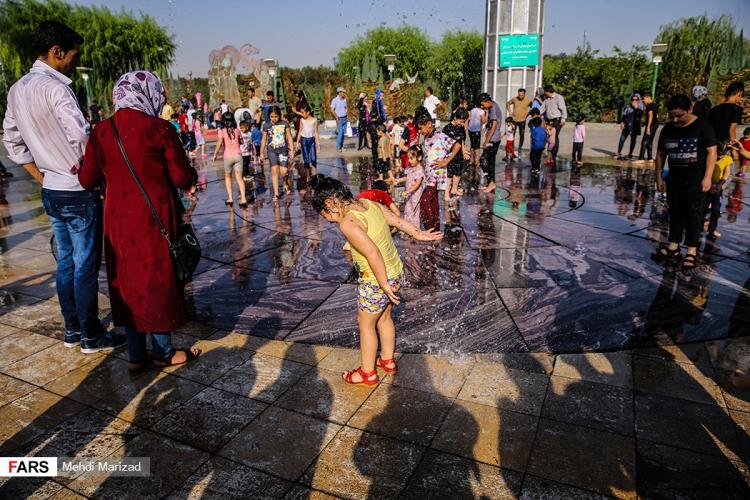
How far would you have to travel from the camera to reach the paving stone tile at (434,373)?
341cm

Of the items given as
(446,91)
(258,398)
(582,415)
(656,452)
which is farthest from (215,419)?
(446,91)

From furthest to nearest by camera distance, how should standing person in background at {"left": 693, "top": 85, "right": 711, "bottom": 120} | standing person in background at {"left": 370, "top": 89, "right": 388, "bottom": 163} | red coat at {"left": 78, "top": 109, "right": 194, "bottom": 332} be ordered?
standing person in background at {"left": 370, "top": 89, "right": 388, "bottom": 163}
standing person in background at {"left": 693, "top": 85, "right": 711, "bottom": 120}
red coat at {"left": 78, "top": 109, "right": 194, "bottom": 332}

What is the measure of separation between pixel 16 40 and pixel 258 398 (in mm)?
43027

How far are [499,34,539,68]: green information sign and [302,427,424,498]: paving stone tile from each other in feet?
63.0

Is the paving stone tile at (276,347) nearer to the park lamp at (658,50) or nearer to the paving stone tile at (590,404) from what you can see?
the paving stone tile at (590,404)

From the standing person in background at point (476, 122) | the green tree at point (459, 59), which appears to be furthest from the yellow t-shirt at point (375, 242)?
the green tree at point (459, 59)

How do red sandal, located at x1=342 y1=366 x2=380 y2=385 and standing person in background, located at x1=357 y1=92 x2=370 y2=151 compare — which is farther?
standing person in background, located at x1=357 y1=92 x2=370 y2=151

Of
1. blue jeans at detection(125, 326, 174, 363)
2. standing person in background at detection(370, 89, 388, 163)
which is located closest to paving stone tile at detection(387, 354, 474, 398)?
blue jeans at detection(125, 326, 174, 363)

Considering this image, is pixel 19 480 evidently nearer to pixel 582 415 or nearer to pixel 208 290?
pixel 208 290

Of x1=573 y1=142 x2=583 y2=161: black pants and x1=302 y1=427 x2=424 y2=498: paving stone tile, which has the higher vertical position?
x1=573 y1=142 x2=583 y2=161: black pants

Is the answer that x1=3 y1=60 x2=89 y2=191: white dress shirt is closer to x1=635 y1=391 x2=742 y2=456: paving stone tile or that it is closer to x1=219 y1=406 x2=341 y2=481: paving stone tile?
x1=219 y1=406 x2=341 y2=481: paving stone tile

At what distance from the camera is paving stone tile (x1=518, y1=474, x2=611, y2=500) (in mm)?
2447

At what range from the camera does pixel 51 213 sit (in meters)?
3.70

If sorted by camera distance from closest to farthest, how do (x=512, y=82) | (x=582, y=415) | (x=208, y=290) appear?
(x=582, y=415) < (x=208, y=290) < (x=512, y=82)
